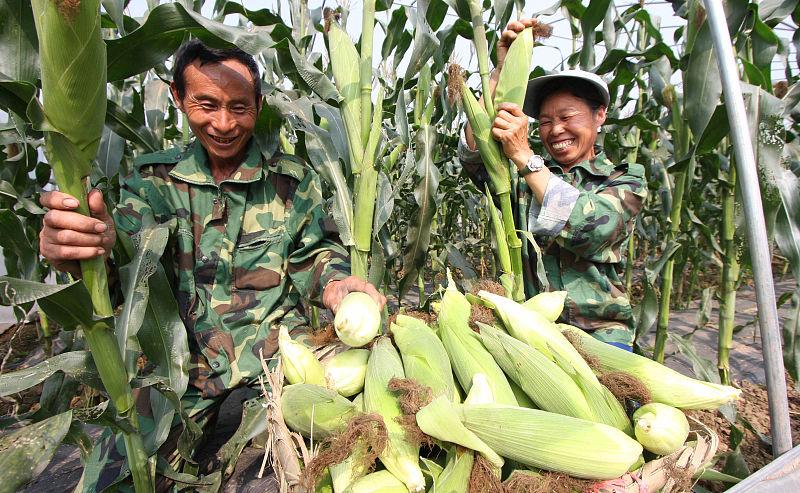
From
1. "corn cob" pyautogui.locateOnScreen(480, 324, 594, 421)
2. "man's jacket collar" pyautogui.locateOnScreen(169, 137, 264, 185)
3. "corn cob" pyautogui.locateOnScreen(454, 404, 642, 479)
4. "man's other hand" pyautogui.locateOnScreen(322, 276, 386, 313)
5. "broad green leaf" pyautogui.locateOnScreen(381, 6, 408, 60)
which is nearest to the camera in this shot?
"corn cob" pyautogui.locateOnScreen(454, 404, 642, 479)

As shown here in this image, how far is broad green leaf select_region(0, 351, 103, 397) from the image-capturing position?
41.6 inches

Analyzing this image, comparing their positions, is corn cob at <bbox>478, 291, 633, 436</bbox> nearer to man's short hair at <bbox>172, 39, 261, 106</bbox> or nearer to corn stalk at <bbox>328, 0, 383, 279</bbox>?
corn stalk at <bbox>328, 0, 383, 279</bbox>

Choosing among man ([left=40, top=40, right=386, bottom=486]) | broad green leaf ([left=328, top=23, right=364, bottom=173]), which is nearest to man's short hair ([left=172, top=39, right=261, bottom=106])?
man ([left=40, top=40, right=386, bottom=486])

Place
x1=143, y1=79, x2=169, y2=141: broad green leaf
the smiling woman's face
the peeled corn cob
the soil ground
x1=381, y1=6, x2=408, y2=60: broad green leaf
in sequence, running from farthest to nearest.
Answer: x1=143, y1=79, x2=169, y2=141: broad green leaf → x1=381, y1=6, x2=408, y2=60: broad green leaf → the soil ground → the smiling woman's face → the peeled corn cob

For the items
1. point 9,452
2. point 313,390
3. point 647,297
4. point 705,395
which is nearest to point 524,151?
point 705,395

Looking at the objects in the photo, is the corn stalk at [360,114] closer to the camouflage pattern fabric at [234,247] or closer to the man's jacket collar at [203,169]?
the camouflage pattern fabric at [234,247]

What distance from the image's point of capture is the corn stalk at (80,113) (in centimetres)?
76

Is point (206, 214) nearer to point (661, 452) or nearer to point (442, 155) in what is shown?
point (661, 452)

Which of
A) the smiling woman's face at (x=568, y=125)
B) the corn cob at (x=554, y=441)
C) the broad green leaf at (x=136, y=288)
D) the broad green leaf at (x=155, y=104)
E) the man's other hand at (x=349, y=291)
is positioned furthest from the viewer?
the broad green leaf at (x=155, y=104)

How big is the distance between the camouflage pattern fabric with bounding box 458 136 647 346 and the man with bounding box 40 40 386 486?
2.63ft

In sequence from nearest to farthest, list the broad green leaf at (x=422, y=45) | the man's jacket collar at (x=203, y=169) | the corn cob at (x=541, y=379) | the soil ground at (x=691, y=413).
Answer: the corn cob at (x=541, y=379), the broad green leaf at (x=422, y=45), the man's jacket collar at (x=203, y=169), the soil ground at (x=691, y=413)

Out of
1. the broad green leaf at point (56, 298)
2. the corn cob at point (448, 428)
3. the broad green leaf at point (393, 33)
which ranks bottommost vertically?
the corn cob at point (448, 428)

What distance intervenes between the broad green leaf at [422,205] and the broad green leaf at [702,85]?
89 cm

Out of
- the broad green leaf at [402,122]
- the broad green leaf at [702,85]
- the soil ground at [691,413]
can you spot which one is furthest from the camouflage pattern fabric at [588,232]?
the soil ground at [691,413]
